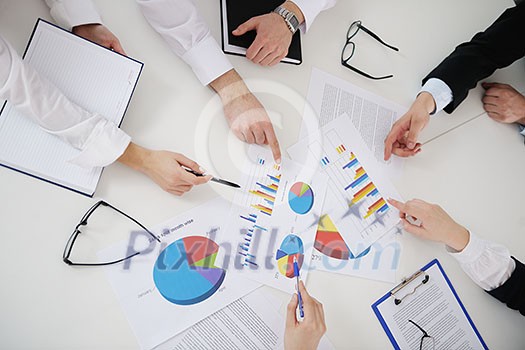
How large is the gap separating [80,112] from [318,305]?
669 mm

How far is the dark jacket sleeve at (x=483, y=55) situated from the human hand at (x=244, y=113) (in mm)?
544

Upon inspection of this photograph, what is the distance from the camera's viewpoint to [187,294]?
983 millimetres

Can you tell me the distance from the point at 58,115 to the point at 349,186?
71cm

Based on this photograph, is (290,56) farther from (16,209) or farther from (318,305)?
(16,209)

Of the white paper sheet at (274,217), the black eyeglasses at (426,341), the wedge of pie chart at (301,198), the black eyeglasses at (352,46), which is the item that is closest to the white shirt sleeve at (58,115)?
the white paper sheet at (274,217)

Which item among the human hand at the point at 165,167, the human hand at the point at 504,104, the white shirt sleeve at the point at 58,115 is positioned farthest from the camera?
the human hand at the point at 504,104

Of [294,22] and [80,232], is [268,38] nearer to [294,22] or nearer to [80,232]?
[294,22]

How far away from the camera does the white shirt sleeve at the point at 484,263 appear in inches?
46.3

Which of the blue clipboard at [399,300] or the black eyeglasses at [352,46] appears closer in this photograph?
the blue clipboard at [399,300]

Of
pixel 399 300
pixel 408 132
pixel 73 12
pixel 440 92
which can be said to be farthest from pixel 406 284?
pixel 73 12

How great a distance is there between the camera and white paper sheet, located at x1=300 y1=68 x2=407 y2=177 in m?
1.22

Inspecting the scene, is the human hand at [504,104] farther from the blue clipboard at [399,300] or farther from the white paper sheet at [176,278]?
the white paper sheet at [176,278]

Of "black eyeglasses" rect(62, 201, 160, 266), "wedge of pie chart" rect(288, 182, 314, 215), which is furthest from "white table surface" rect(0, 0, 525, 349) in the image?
"wedge of pie chart" rect(288, 182, 314, 215)

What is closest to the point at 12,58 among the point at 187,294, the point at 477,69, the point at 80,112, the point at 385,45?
the point at 80,112
